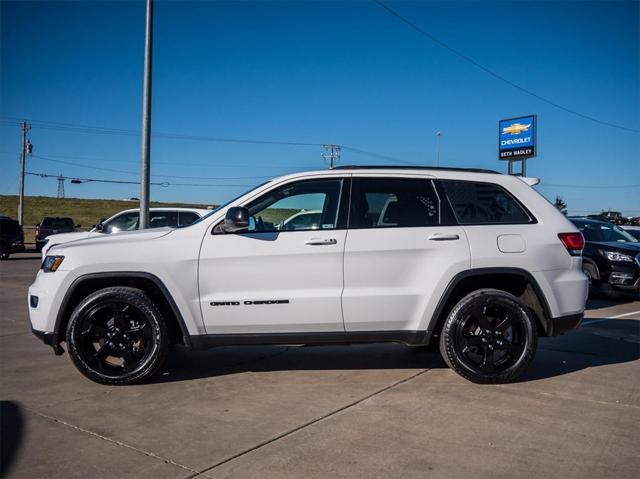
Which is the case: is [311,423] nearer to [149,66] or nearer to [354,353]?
[354,353]

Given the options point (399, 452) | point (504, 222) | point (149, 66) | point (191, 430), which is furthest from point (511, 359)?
point (149, 66)

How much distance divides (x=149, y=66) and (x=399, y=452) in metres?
10.1

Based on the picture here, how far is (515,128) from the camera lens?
82.6ft

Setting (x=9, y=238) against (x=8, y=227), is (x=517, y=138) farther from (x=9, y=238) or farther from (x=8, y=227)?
(x=8, y=227)

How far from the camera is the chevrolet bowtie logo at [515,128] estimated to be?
2481cm

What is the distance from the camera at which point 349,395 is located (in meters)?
4.49

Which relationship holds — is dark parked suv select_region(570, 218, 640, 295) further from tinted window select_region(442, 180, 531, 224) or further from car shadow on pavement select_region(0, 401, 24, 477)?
car shadow on pavement select_region(0, 401, 24, 477)

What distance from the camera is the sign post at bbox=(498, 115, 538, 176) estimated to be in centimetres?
2447

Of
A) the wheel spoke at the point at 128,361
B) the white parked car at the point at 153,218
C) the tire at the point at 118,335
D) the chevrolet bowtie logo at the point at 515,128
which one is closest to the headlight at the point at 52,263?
the tire at the point at 118,335

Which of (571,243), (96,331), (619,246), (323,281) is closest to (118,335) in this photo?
(96,331)

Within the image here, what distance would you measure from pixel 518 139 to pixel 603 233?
14.0 metres

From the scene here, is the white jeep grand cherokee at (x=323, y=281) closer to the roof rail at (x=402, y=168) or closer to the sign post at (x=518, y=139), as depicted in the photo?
the roof rail at (x=402, y=168)

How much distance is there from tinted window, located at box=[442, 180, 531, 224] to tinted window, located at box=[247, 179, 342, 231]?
41.4 inches

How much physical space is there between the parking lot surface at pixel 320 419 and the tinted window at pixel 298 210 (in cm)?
136
